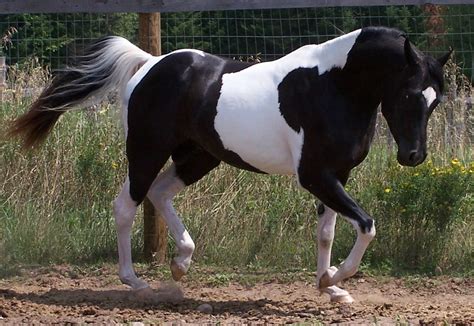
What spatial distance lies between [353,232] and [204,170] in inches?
56.9

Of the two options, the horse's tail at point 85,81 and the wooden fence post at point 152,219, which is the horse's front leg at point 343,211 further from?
the wooden fence post at point 152,219

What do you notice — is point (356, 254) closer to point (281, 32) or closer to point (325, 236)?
point (325, 236)

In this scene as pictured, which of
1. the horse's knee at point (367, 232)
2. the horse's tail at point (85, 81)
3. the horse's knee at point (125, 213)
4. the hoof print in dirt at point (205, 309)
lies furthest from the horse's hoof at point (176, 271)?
the horse's knee at point (367, 232)

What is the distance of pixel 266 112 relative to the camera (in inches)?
268

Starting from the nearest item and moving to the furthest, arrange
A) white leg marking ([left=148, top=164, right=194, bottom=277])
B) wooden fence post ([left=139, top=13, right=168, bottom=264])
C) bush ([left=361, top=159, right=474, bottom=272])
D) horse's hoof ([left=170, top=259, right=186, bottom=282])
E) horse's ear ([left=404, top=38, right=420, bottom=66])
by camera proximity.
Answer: horse's ear ([left=404, top=38, right=420, bottom=66]), horse's hoof ([left=170, top=259, right=186, bottom=282]), white leg marking ([left=148, top=164, right=194, bottom=277]), bush ([left=361, top=159, right=474, bottom=272]), wooden fence post ([left=139, top=13, right=168, bottom=264])

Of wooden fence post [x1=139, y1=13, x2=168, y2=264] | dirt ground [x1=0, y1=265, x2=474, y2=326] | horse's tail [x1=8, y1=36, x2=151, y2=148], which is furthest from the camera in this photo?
wooden fence post [x1=139, y1=13, x2=168, y2=264]

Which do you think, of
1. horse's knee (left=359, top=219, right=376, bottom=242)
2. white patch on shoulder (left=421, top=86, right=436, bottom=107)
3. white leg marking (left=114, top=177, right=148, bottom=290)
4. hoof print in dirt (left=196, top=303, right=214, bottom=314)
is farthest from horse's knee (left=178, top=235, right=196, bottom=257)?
white patch on shoulder (left=421, top=86, right=436, bottom=107)

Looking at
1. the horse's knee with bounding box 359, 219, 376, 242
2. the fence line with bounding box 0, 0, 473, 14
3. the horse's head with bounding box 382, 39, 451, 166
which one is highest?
the fence line with bounding box 0, 0, 473, 14

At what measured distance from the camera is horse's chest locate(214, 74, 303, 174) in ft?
22.2

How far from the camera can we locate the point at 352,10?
11.6 meters

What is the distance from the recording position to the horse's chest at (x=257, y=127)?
6.77 metres

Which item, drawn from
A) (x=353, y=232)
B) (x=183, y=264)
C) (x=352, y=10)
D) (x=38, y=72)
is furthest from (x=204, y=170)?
(x=352, y=10)

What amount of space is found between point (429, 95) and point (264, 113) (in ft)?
3.78

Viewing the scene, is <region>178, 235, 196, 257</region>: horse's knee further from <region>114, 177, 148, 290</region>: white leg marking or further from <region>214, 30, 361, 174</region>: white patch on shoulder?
<region>214, 30, 361, 174</region>: white patch on shoulder
